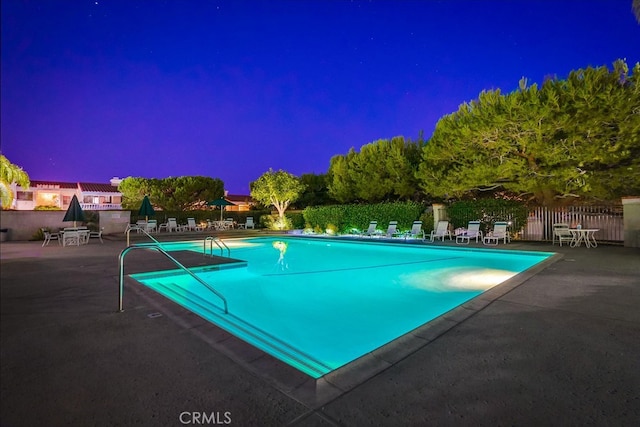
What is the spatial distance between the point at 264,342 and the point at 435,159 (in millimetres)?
13793

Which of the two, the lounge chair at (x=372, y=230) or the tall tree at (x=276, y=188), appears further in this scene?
the tall tree at (x=276, y=188)

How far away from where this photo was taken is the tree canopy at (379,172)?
19219mm

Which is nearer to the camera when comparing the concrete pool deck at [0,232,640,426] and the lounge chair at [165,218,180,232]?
the concrete pool deck at [0,232,640,426]

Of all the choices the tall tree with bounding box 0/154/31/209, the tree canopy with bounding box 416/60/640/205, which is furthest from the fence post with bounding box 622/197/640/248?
the tall tree with bounding box 0/154/31/209

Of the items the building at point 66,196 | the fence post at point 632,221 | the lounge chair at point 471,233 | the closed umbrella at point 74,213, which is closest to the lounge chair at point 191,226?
the closed umbrella at point 74,213

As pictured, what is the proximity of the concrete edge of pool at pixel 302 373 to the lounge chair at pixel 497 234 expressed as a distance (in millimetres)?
9480

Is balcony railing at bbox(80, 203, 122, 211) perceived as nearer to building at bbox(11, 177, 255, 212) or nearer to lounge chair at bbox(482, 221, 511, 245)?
building at bbox(11, 177, 255, 212)

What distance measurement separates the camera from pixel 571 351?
2.72 metres

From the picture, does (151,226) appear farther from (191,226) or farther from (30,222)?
(30,222)

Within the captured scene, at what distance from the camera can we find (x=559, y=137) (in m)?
12.2

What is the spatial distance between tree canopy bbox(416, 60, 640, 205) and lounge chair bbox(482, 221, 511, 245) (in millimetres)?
1891

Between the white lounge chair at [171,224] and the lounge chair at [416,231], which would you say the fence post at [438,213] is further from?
the white lounge chair at [171,224]

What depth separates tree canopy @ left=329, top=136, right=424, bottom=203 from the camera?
1922cm

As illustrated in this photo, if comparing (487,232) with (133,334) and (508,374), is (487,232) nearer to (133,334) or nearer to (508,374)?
(508,374)
